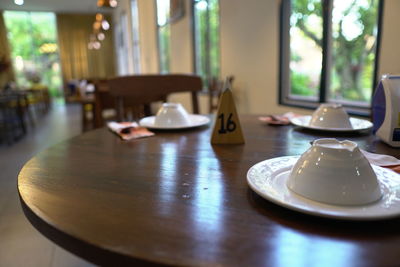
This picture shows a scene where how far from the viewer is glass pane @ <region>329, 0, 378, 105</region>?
7.28 feet

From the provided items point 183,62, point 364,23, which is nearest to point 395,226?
point 364,23

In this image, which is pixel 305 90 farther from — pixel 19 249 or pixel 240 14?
pixel 19 249

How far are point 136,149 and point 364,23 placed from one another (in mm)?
2140

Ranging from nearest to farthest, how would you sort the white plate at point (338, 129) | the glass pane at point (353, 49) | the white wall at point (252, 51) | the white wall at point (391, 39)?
1. the white plate at point (338, 129)
2. the white wall at point (391, 39)
3. the glass pane at point (353, 49)
4. the white wall at point (252, 51)

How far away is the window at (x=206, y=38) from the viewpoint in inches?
168

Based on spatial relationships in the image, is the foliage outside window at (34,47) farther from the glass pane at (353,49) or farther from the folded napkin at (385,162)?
the folded napkin at (385,162)

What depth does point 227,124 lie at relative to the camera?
87 cm

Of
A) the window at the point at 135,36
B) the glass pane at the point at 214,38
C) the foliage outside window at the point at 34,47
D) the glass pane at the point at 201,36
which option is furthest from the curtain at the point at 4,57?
the glass pane at the point at 214,38

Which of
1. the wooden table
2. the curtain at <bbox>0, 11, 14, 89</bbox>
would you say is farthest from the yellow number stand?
the curtain at <bbox>0, 11, 14, 89</bbox>

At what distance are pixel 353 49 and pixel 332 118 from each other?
1752 mm

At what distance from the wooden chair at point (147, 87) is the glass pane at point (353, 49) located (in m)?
1.32

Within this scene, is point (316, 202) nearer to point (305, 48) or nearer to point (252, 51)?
point (305, 48)

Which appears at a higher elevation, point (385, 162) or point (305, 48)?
point (305, 48)

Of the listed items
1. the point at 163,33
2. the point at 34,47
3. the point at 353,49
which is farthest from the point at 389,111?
the point at 34,47
